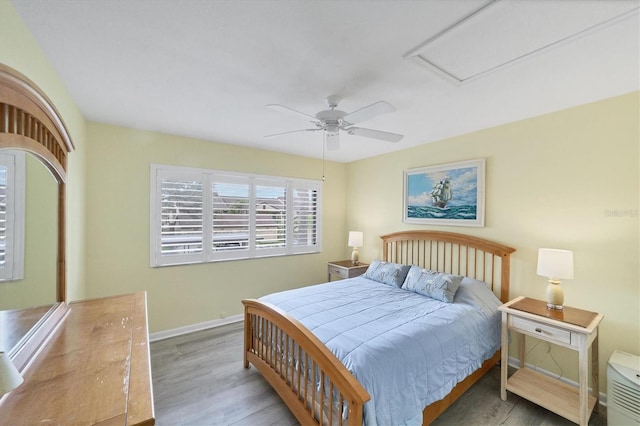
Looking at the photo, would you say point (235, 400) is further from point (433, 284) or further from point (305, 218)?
point (305, 218)

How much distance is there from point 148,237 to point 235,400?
2128 millimetres

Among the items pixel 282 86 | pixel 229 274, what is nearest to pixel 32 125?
pixel 282 86

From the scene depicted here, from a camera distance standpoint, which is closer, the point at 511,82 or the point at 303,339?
the point at 303,339

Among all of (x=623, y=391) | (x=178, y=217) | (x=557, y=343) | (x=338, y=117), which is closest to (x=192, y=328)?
(x=178, y=217)

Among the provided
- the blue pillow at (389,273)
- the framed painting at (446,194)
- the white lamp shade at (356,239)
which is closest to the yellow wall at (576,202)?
the framed painting at (446,194)

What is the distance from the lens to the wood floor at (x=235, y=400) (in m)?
2.08

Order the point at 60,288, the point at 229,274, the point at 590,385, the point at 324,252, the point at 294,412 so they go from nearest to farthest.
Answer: the point at 60,288
the point at 294,412
the point at 590,385
the point at 229,274
the point at 324,252

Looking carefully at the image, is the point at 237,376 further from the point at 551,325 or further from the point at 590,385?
the point at 590,385

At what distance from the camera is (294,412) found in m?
1.97

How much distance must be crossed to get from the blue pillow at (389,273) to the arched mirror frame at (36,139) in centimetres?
298

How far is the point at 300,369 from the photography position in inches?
78.2

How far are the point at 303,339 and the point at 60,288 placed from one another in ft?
5.41

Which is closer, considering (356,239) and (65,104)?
(65,104)

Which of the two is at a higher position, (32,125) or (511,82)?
(511,82)
